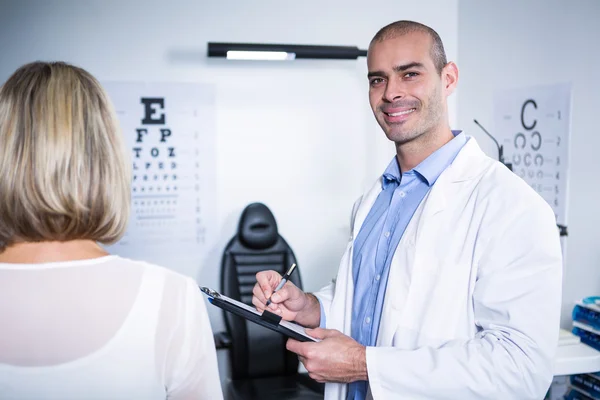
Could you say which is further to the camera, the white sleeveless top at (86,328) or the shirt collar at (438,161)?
the shirt collar at (438,161)

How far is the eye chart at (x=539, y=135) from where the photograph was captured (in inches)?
126

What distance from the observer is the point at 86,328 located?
2.69ft

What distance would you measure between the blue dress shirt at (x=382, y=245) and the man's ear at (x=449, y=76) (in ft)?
0.46

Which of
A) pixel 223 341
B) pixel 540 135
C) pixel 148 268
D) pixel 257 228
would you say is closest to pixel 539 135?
pixel 540 135

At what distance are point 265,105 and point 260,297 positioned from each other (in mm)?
1683

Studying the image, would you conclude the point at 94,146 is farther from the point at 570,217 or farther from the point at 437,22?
the point at 570,217

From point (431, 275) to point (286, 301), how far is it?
432 mm

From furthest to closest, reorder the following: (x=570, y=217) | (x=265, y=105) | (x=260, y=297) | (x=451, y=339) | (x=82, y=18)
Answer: (x=570, y=217) → (x=265, y=105) → (x=82, y=18) → (x=260, y=297) → (x=451, y=339)

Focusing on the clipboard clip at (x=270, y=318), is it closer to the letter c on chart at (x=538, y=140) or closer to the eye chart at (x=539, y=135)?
the eye chart at (x=539, y=135)

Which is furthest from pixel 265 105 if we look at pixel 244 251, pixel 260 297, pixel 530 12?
pixel 530 12

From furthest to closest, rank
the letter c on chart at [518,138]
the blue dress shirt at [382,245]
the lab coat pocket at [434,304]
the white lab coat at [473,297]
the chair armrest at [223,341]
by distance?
the letter c on chart at [518,138] < the chair armrest at [223,341] < the blue dress shirt at [382,245] < the lab coat pocket at [434,304] < the white lab coat at [473,297]

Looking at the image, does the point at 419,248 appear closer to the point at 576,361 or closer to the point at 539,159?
the point at 576,361

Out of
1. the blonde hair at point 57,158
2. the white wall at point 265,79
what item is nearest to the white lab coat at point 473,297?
the blonde hair at point 57,158

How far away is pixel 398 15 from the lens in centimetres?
310
